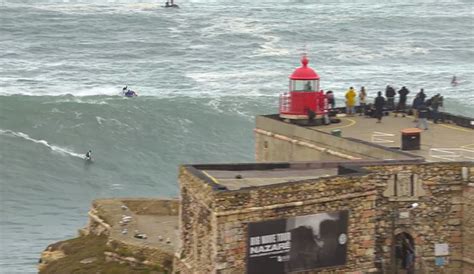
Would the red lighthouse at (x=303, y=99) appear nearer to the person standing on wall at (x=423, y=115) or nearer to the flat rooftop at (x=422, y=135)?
the flat rooftop at (x=422, y=135)

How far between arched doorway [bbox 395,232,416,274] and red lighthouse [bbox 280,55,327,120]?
296 inches

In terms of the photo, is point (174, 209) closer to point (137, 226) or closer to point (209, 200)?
point (137, 226)

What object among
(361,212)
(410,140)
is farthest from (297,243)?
(410,140)

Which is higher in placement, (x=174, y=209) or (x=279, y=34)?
(x=279, y=34)

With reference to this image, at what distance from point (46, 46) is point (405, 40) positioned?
107 ft

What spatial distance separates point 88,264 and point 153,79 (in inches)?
2065

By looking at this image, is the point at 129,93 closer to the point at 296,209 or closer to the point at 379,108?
the point at 379,108

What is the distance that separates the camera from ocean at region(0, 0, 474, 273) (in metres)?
49.4

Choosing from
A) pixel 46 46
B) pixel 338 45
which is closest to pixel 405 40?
pixel 338 45

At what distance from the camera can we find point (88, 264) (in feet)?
92.6

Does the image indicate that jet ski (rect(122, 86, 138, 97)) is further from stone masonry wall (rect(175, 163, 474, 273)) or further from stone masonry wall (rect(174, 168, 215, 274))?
stone masonry wall (rect(174, 168, 215, 274))

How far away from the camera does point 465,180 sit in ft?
86.8

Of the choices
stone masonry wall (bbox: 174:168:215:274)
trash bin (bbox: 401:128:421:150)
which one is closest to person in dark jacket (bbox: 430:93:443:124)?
trash bin (bbox: 401:128:421:150)

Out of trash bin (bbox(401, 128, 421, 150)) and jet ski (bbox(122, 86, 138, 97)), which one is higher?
jet ski (bbox(122, 86, 138, 97))
